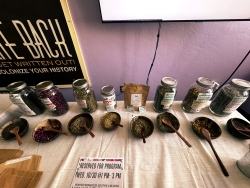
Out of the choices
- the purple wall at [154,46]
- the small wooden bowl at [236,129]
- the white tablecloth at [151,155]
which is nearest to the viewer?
the white tablecloth at [151,155]

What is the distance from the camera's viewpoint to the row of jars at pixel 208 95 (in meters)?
0.58

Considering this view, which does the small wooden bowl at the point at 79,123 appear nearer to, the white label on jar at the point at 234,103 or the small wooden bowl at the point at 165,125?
the small wooden bowl at the point at 165,125

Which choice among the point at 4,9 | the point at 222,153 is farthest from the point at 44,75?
the point at 222,153

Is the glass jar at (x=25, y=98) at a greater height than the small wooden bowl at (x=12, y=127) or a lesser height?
greater

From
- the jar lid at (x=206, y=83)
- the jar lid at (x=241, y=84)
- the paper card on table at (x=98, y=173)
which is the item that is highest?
the jar lid at (x=241, y=84)

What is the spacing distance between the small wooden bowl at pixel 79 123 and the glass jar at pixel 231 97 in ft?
2.46

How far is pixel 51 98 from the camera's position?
64 centimetres

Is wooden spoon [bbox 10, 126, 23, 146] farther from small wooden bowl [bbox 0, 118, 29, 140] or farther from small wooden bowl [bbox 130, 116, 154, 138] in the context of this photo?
small wooden bowl [bbox 130, 116, 154, 138]

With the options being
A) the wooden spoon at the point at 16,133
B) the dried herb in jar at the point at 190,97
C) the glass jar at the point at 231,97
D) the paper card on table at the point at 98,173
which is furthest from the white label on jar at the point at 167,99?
the wooden spoon at the point at 16,133

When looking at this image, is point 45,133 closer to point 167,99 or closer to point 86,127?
point 86,127

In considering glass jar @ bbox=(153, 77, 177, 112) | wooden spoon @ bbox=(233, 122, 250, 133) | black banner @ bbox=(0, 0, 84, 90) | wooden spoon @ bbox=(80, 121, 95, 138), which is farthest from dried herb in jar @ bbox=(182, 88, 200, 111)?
black banner @ bbox=(0, 0, 84, 90)

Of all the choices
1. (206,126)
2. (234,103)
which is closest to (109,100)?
(206,126)

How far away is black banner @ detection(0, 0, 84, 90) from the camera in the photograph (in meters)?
0.57

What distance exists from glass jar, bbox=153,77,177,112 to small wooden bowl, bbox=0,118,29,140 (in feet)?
2.52
